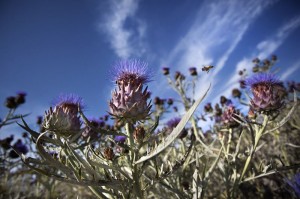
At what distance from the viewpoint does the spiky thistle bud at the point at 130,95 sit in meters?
1.36

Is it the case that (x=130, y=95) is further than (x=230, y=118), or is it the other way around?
(x=230, y=118)

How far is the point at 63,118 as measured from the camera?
1.49m

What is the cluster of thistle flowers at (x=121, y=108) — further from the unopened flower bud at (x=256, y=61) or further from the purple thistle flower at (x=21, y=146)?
the unopened flower bud at (x=256, y=61)

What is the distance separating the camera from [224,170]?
2.04 metres

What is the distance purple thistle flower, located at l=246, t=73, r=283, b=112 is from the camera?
1988 millimetres

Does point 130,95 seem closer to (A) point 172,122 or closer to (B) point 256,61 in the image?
(A) point 172,122

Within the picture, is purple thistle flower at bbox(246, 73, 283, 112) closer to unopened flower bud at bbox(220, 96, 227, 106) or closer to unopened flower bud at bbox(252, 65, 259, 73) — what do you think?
unopened flower bud at bbox(220, 96, 227, 106)

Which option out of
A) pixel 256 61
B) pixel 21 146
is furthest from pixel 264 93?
pixel 21 146

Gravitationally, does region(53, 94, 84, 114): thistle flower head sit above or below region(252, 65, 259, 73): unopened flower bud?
below

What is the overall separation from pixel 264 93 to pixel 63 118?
67.8 inches

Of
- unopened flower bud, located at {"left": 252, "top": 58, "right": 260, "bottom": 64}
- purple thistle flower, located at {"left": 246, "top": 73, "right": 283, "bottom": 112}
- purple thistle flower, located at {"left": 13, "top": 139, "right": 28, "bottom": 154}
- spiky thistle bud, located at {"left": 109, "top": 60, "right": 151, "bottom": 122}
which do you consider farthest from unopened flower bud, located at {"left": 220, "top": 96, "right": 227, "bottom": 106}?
purple thistle flower, located at {"left": 13, "top": 139, "right": 28, "bottom": 154}

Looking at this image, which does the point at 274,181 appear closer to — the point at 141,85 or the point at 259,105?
the point at 259,105

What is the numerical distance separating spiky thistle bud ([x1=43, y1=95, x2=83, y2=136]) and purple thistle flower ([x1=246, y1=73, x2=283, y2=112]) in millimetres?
1541

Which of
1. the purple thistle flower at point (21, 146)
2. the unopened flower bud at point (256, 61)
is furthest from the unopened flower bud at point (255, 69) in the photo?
the purple thistle flower at point (21, 146)
